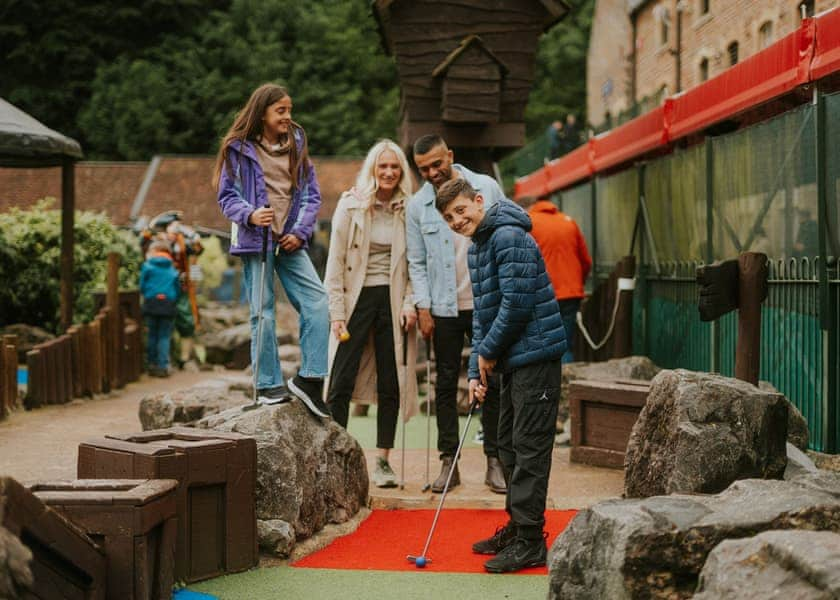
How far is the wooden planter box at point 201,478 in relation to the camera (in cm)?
526

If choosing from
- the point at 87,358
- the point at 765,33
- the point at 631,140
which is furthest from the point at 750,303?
the point at 765,33

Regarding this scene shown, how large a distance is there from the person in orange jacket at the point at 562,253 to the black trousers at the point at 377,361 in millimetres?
3879

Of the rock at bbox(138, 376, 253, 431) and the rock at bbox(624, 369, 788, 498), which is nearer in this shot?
the rock at bbox(624, 369, 788, 498)

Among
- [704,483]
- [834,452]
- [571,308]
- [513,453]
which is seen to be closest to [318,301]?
[513,453]

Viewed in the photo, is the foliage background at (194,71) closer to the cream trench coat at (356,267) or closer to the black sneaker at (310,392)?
the cream trench coat at (356,267)

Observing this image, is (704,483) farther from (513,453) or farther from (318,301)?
(318,301)

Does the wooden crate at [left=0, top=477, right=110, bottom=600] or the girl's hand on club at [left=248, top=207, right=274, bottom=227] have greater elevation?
the girl's hand on club at [left=248, top=207, right=274, bottom=227]

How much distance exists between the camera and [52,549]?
14.0ft

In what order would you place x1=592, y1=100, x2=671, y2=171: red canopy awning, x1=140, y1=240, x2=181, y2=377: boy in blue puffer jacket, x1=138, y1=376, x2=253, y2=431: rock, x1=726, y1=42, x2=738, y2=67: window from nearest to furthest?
x1=138, y1=376, x2=253, y2=431: rock → x1=592, y1=100, x2=671, y2=171: red canopy awning → x1=140, y1=240, x2=181, y2=377: boy in blue puffer jacket → x1=726, y1=42, x2=738, y2=67: window

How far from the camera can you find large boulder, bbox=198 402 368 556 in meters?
5.98

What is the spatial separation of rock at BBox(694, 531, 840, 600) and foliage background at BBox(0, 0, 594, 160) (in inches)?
2023

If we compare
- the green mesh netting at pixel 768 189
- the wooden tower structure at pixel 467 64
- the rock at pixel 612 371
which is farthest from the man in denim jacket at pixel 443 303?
the wooden tower structure at pixel 467 64

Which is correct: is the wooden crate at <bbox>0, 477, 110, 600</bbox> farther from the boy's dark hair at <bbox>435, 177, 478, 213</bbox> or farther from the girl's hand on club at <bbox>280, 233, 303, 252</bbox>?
the girl's hand on club at <bbox>280, 233, 303, 252</bbox>

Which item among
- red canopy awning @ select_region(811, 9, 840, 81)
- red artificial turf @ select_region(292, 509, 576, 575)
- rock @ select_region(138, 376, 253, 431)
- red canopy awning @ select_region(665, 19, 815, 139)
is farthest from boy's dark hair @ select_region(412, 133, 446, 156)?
rock @ select_region(138, 376, 253, 431)
